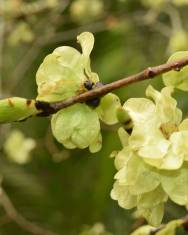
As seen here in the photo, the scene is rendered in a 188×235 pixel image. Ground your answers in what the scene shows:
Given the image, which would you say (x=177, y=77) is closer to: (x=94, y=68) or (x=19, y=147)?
(x=19, y=147)

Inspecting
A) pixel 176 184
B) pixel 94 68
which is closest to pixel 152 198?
pixel 176 184

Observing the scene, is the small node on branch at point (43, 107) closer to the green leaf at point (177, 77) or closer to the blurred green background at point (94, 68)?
the green leaf at point (177, 77)

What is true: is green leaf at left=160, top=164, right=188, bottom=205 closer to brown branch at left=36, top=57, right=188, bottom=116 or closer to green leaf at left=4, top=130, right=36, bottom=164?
brown branch at left=36, top=57, right=188, bottom=116

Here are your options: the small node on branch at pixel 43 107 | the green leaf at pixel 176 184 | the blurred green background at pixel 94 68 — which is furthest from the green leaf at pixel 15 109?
the blurred green background at pixel 94 68

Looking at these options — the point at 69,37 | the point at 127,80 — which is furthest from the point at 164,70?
the point at 69,37

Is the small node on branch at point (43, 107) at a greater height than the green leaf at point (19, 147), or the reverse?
the small node on branch at point (43, 107)

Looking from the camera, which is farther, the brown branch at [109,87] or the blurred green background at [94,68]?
the blurred green background at [94,68]
